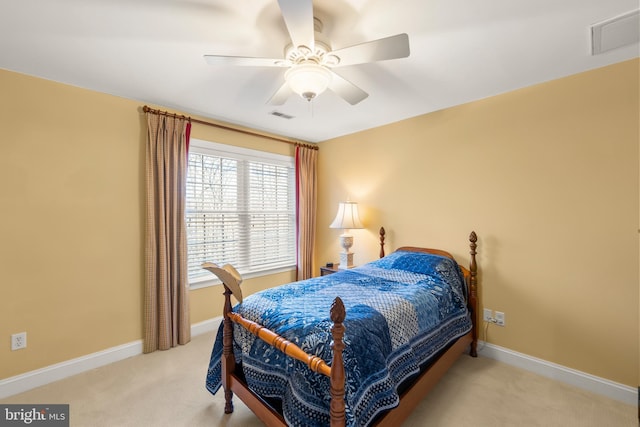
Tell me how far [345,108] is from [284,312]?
2118mm

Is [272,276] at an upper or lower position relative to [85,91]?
lower

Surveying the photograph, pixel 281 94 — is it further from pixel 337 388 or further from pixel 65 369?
pixel 65 369

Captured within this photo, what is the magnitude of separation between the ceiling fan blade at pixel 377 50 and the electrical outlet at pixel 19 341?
305cm

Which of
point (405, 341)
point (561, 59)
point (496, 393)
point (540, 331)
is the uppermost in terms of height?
point (561, 59)

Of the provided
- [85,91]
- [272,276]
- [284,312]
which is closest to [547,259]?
[284,312]

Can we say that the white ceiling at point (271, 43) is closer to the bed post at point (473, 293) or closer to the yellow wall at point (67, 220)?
the yellow wall at point (67, 220)

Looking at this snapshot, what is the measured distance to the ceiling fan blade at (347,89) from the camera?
183 centimetres

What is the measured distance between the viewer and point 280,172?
3965mm

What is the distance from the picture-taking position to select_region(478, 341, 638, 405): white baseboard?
201cm

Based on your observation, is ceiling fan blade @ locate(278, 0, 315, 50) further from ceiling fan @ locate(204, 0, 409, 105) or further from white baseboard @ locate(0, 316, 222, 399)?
white baseboard @ locate(0, 316, 222, 399)

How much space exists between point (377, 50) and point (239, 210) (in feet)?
8.44

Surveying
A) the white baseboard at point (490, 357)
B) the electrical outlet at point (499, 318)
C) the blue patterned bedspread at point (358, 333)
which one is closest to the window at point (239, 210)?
the white baseboard at point (490, 357)

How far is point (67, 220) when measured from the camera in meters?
2.38

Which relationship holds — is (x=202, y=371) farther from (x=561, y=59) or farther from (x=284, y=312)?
(x=561, y=59)
